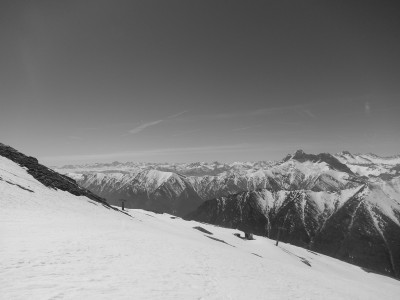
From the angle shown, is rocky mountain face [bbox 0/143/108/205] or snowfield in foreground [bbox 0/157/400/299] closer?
snowfield in foreground [bbox 0/157/400/299]

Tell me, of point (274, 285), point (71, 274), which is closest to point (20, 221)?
point (71, 274)

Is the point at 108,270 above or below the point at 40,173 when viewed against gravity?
below

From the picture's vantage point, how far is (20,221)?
2461 cm

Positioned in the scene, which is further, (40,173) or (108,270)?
(40,173)

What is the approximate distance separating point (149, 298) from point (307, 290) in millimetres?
12715

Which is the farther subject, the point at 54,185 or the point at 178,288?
the point at 54,185

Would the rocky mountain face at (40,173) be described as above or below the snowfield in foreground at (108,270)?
above

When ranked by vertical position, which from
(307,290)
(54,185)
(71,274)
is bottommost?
(71,274)

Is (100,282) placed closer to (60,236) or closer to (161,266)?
(161,266)

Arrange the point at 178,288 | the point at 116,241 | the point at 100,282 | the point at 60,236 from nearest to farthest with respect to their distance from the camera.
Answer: the point at 100,282 < the point at 178,288 < the point at 60,236 < the point at 116,241

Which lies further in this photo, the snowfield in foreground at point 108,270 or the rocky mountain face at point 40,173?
the rocky mountain face at point 40,173

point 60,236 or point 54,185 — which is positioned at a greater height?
point 54,185

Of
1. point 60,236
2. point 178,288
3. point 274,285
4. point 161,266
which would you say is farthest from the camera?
point 60,236

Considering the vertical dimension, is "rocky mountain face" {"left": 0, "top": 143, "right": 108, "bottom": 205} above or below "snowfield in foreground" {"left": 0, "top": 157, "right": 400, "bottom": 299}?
above
